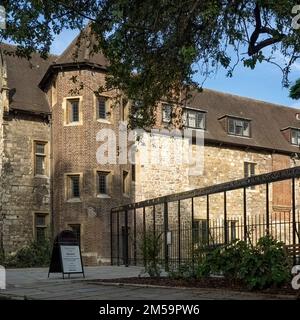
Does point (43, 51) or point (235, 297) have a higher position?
point (43, 51)

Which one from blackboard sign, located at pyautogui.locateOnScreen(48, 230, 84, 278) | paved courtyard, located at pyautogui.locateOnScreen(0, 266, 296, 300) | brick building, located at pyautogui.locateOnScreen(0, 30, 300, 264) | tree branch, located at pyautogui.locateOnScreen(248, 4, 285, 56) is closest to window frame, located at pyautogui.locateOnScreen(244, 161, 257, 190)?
brick building, located at pyautogui.locateOnScreen(0, 30, 300, 264)

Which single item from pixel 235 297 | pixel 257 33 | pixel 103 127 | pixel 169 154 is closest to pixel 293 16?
pixel 257 33

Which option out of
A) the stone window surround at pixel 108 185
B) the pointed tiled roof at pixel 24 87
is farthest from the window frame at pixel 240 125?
the pointed tiled roof at pixel 24 87

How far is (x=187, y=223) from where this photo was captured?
3272 centimetres

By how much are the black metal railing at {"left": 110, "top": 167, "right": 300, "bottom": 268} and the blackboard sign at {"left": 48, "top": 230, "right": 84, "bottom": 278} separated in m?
2.08

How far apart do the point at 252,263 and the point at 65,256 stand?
21.8 feet

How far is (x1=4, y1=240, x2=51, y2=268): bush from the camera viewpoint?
89.9 feet

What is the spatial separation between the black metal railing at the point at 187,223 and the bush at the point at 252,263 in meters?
0.71

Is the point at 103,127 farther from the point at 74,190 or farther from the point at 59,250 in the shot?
the point at 59,250

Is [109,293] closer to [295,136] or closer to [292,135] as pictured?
[292,135]

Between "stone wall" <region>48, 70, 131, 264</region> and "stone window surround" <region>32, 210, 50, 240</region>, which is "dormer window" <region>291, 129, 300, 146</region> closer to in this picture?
"stone wall" <region>48, 70, 131, 264</region>

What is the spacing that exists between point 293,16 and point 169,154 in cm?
2419

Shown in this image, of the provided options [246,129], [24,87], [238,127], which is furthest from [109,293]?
[246,129]

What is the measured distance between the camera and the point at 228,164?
3619 centimetres
